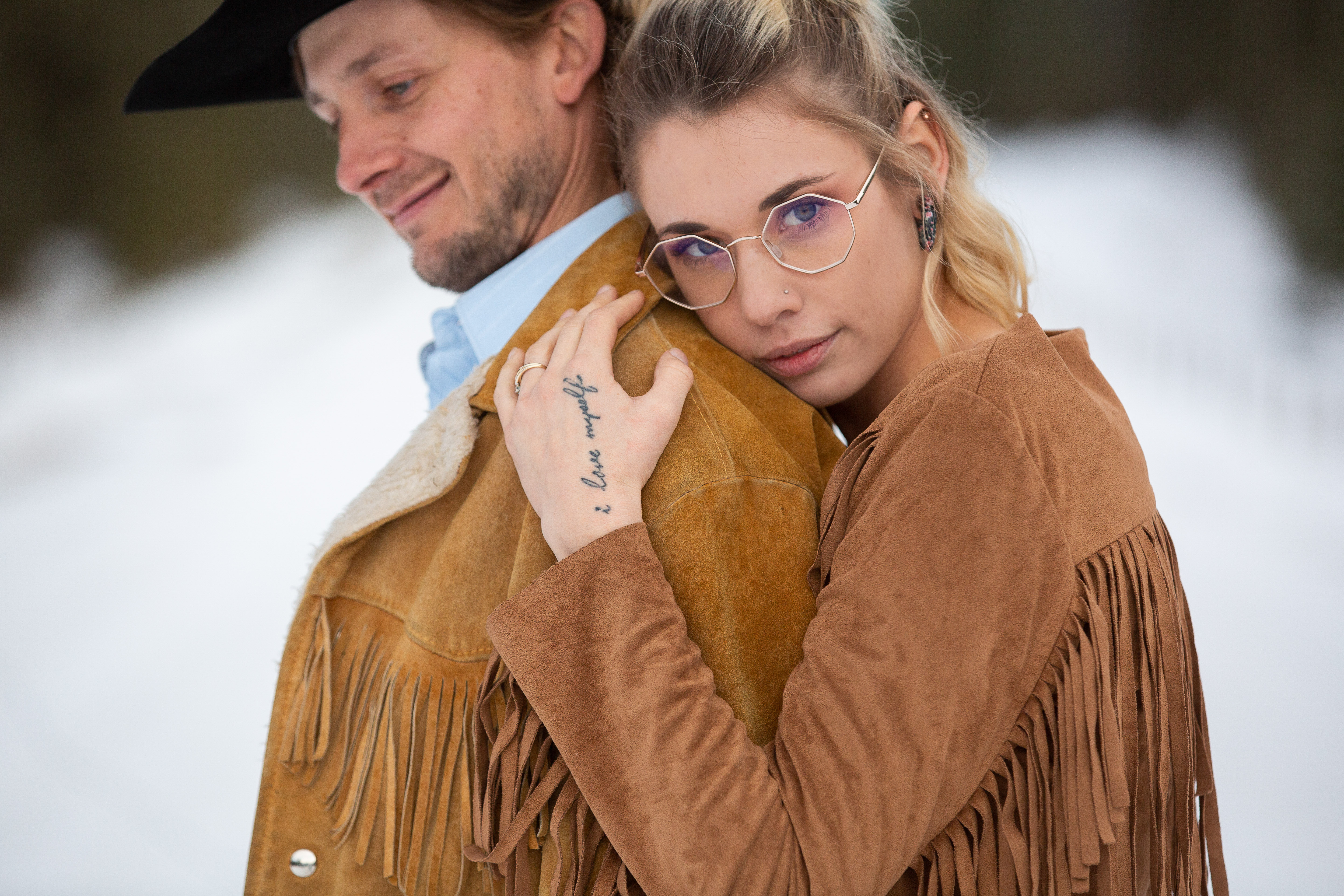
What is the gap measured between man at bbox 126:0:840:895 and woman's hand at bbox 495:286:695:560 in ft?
0.13

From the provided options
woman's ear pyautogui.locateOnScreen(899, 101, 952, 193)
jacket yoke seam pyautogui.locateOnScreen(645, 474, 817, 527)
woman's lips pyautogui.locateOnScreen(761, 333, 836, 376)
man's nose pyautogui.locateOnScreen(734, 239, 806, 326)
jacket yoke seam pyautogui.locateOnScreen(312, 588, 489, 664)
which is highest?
woman's ear pyautogui.locateOnScreen(899, 101, 952, 193)

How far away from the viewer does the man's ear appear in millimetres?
1570

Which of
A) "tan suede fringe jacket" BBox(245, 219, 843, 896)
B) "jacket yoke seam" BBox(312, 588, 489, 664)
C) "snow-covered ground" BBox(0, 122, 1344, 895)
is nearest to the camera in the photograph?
"tan suede fringe jacket" BBox(245, 219, 843, 896)

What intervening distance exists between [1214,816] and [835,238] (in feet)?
2.68

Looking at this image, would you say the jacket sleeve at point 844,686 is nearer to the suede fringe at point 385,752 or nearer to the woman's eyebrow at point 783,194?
the suede fringe at point 385,752

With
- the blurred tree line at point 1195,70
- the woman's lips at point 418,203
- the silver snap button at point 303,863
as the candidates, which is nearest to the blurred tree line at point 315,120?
the blurred tree line at point 1195,70

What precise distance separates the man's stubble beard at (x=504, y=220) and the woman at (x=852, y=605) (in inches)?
12.7

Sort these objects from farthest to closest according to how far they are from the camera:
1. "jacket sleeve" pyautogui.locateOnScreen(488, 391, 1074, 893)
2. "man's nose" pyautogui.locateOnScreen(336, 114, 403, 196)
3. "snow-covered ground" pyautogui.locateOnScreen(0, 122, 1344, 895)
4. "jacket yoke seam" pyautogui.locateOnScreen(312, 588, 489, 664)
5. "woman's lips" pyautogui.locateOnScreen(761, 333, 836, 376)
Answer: "snow-covered ground" pyautogui.locateOnScreen(0, 122, 1344, 895) → "man's nose" pyautogui.locateOnScreen(336, 114, 403, 196) → "woman's lips" pyautogui.locateOnScreen(761, 333, 836, 376) → "jacket yoke seam" pyautogui.locateOnScreen(312, 588, 489, 664) → "jacket sleeve" pyautogui.locateOnScreen(488, 391, 1074, 893)

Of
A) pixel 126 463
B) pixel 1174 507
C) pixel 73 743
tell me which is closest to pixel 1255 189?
pixel 1174 507

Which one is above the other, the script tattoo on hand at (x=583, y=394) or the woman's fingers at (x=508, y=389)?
the woman's fingers at (x=508, y=389)

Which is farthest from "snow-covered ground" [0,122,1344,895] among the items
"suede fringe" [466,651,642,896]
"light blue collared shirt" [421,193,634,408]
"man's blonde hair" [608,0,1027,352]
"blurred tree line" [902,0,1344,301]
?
"suede fringe" [466,651,642,896]

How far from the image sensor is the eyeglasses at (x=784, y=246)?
1230 mm

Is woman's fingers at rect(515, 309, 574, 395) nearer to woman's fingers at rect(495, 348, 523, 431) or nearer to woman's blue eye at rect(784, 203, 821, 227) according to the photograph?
woman's fingers at rect(495, 348, 523, 431)

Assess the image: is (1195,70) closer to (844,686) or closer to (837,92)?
(837,92)
